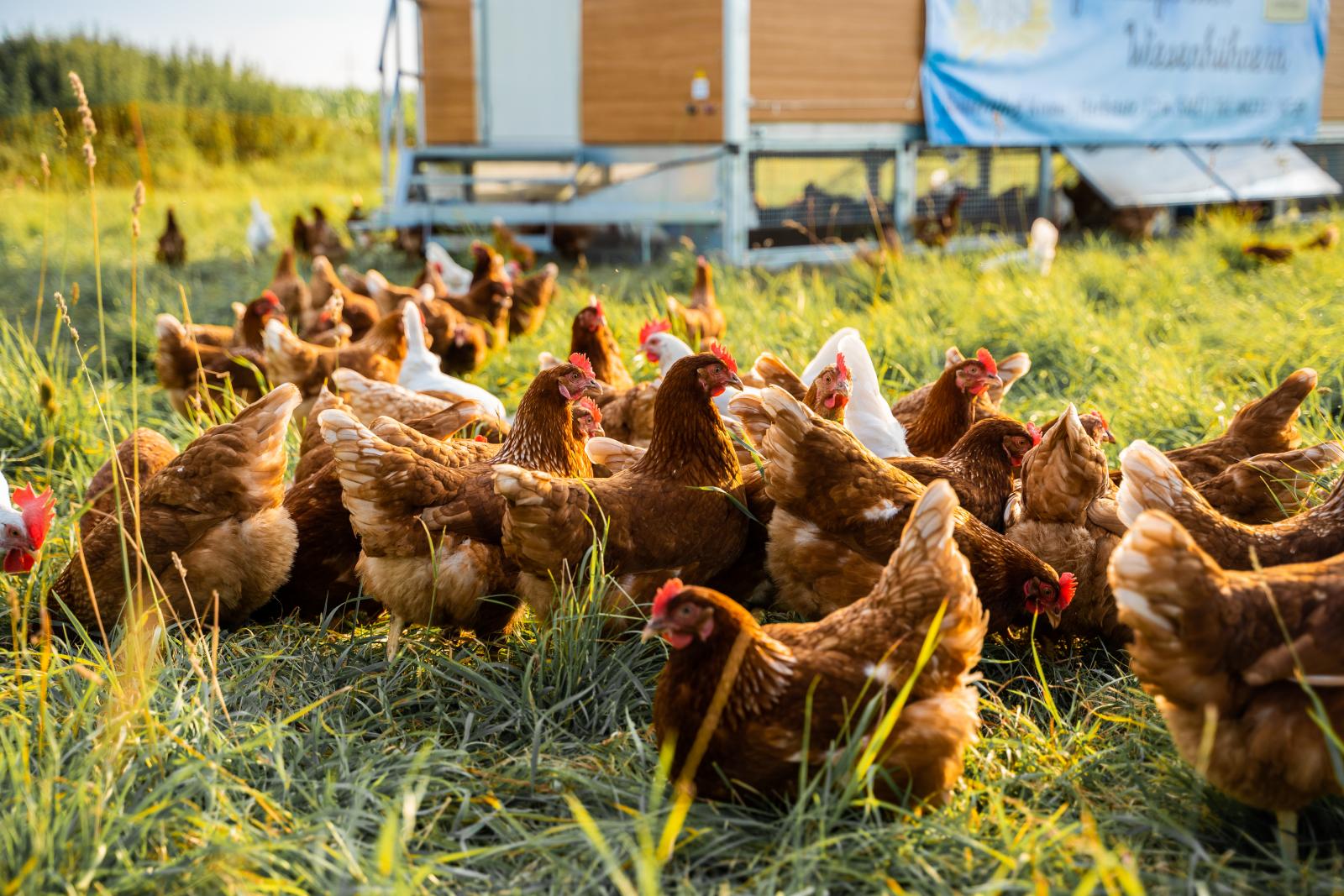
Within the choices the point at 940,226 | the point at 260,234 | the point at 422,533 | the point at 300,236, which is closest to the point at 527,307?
the point at 422,533

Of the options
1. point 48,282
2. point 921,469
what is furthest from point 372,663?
point 48,282

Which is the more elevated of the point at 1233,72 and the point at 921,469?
the point at 1233,72

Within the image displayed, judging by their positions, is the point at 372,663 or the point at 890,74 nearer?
the point at 372,663

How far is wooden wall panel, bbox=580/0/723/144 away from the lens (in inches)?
363

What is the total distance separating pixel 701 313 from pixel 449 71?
6.69 m

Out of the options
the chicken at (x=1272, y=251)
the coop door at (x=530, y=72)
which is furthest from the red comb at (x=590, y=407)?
the coop door at (x=530, y=72)

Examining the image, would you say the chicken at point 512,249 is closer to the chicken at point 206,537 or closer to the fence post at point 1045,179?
the fence post at point 1045,179

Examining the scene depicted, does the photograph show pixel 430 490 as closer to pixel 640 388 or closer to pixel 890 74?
pixel 640 388

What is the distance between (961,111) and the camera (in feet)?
34.2

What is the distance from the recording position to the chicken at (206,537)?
9.96 feet

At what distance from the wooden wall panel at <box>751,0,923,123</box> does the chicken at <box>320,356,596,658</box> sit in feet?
23.5

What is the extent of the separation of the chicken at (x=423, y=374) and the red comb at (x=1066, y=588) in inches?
93.2

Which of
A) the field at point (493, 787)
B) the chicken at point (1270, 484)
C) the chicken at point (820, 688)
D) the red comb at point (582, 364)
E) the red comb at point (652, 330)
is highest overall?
the red comb at point (582, 364)

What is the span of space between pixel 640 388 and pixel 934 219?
7.03 meters
